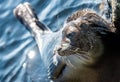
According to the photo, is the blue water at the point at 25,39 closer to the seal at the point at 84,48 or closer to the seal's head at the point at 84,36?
the seal at the point at 84,48

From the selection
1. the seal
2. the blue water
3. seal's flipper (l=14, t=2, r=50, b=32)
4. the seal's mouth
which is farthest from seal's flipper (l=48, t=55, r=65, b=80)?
seal's flipper (l=14, t=2, r=50, b=32)

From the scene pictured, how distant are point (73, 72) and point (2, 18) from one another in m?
3.76

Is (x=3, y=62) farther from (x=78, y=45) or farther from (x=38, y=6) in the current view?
(x=78, y=45)

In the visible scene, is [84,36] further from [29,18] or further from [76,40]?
[29,18]

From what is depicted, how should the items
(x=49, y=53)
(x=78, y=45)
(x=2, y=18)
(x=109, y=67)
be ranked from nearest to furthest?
(x=78, y=45) → (x=109, y=67) → (x=49, y=53) → (x=2, y=18)

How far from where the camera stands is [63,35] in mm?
3322

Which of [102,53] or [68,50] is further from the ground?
[68,50]

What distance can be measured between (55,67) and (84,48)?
797 mm

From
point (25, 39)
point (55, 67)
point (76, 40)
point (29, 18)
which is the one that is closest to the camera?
point (76, 40)

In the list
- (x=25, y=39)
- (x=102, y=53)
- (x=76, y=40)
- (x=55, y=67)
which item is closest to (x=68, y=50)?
(x=76, y=40)

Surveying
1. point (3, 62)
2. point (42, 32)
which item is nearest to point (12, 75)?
point (3, 62)

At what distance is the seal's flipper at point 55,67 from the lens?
371 centimetres

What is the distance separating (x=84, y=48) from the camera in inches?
127

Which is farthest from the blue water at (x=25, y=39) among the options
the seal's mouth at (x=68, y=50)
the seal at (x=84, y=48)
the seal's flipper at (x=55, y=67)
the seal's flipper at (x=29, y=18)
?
the seal's mouth at (x=68, y=50)
